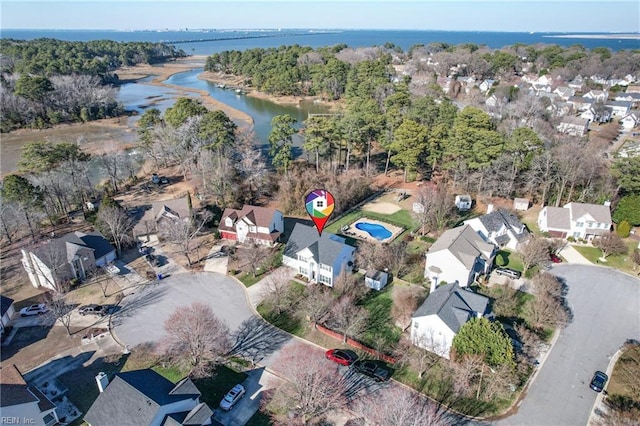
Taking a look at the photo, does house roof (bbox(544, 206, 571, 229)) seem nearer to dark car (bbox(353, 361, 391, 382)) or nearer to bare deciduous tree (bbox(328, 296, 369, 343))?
bare deciduous tree (bbox(328, 296, 369, 343))

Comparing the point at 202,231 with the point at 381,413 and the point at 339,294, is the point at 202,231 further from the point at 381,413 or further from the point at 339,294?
the point at 381,413

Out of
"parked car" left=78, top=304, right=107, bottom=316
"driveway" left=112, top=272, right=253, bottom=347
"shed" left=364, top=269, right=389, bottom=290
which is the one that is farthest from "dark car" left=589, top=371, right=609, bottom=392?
"parked car" left=78, top=304, right=107, bottom=316

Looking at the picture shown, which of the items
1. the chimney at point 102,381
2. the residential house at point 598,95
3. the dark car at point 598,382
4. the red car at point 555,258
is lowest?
the dark car at point 598,382

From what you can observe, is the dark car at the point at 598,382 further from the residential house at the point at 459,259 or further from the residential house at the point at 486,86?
the residential house at the point at 486,86

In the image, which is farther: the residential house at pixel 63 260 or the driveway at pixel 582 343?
the residential house at pixel 63 260

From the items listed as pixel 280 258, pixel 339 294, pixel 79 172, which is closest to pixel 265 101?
pixel 79 172

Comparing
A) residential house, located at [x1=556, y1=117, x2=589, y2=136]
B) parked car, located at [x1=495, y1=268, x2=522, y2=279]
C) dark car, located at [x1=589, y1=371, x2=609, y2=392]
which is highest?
residential house, located at [x1=556, y1=117, x2=589, y2=136]

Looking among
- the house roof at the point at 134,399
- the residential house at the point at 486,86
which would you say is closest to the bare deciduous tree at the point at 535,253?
the house roof at the point at 134,399
